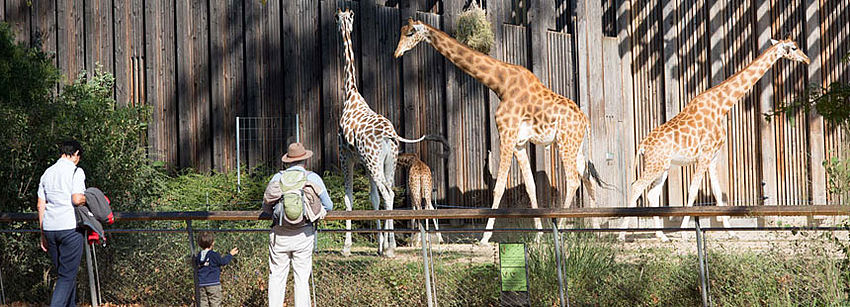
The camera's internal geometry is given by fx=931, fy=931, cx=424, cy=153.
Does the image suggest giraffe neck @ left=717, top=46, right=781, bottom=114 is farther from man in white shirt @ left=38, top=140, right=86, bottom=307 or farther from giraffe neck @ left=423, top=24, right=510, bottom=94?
man in white shirt @ left=38, top=140, right=86, bottom=307

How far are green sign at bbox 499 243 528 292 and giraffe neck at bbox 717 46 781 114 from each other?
19.8ft

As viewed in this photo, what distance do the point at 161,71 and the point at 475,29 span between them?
Result: 15.5ft

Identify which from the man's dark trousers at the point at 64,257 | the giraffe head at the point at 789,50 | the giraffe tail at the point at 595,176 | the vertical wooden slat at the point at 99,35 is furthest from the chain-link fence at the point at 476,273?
the vertical wooden slat at the point at 99,35

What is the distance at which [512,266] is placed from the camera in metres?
7.02

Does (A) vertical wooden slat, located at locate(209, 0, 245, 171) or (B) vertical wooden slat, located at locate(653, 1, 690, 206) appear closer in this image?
(A) vertical wooden slat, located at locate(209, 0, 245, 171)

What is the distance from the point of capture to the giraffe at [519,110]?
10844 millimetres

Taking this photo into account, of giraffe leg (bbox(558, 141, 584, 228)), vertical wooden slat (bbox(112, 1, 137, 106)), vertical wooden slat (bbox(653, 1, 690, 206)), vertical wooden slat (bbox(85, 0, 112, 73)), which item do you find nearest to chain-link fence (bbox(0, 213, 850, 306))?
giraffe leg (bbox(558, 141, 584, 228))

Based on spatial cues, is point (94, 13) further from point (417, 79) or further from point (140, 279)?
point (140, 279)

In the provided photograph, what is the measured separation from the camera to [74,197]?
732 centimetres

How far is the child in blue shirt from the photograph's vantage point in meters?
7.54

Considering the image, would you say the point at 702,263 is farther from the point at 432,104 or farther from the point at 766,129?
the point at 766,129

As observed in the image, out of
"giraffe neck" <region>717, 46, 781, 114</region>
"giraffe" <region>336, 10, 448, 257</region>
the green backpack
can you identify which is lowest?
the green backpack

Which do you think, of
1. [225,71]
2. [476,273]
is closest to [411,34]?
[225,71]

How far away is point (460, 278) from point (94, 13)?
28.5 ft
